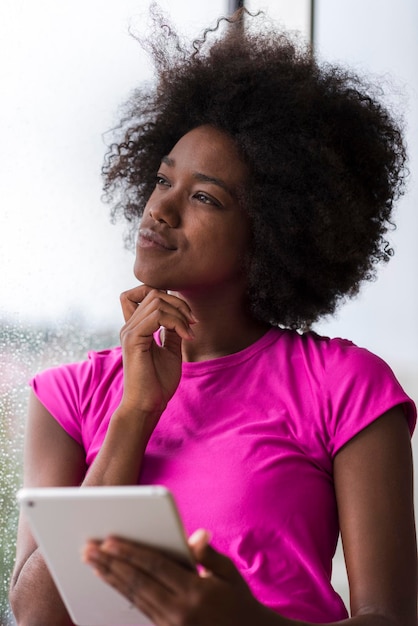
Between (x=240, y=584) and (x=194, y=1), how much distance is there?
59.8 inches

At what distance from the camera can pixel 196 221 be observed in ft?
5.51

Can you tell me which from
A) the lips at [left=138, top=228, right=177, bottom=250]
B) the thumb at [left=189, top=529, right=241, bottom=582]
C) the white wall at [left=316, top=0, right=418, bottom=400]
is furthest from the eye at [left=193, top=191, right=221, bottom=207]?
the white wall at [left=316, top=0, right=418, bottom=400]

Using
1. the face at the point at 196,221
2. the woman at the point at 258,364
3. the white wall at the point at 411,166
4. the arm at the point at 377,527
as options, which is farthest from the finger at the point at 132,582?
the white wall at the point at 411,166

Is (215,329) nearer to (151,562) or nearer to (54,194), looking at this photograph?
(54,194)

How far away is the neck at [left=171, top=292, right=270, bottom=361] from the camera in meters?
1.78

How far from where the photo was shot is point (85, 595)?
1236 millimetres

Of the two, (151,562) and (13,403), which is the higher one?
(13,403)

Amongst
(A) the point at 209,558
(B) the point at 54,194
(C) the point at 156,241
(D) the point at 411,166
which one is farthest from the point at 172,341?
(D) the point at 411,166

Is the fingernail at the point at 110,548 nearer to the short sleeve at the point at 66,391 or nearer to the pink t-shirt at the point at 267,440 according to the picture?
the pink t-shirt at the point at 267,440

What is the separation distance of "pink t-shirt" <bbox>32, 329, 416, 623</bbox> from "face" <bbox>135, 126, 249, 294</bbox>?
16cm

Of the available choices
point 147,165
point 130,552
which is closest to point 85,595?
point 130,552

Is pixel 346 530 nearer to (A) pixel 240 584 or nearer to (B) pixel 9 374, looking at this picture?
(A) pixel 240 584

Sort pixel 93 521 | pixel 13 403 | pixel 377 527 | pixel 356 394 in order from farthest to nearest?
1. pixel 13 403
2. pixel 356 394
3. pixel 377 527
4. pixel 93 521

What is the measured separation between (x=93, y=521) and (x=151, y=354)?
631mm
